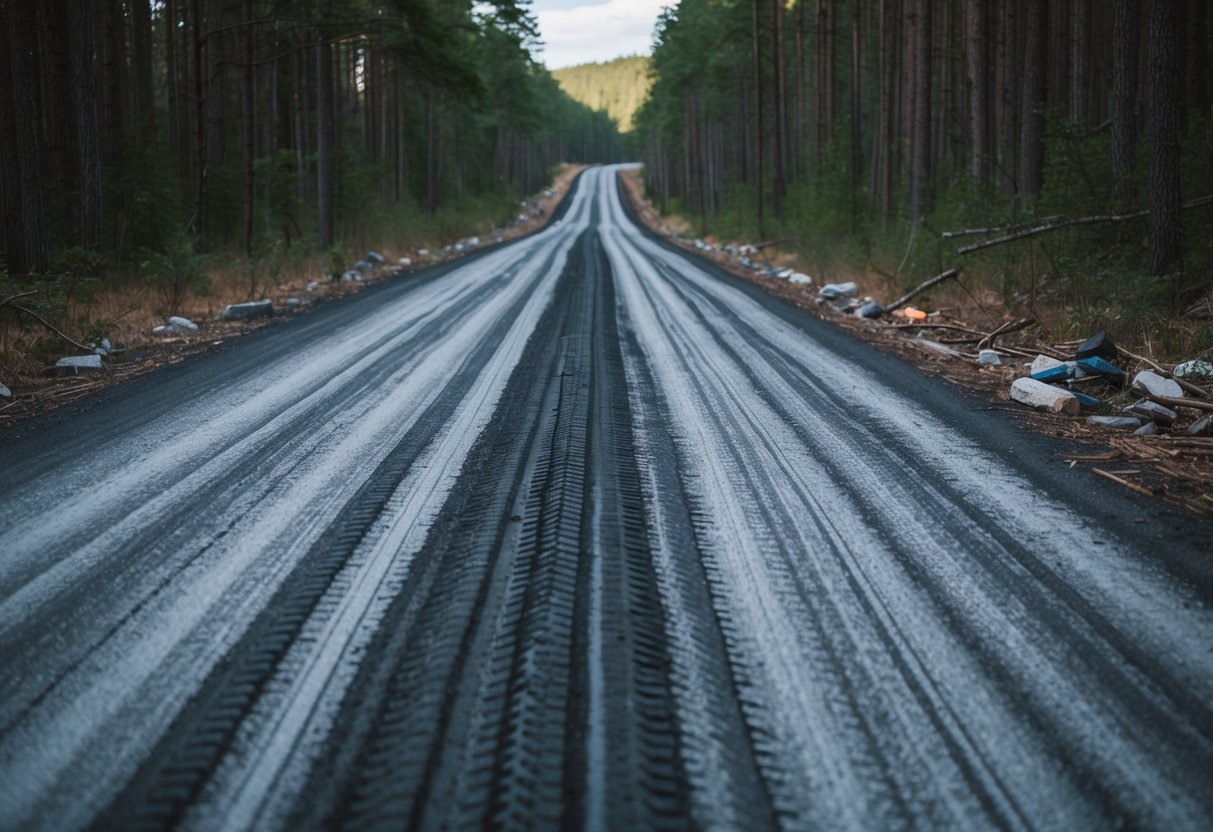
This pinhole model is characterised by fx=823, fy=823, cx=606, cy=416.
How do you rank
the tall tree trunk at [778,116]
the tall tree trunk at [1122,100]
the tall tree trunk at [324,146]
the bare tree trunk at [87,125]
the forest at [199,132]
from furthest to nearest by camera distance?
1. the tall tree trunk at [778,116]
2. the tall tree trunk at [324,146]
3. the bare tree trunk at [87,125]
4. the forest at [199,132]
5. the tall tree trunk at [1122,100]

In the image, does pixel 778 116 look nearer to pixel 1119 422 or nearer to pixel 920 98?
pixel 920 98

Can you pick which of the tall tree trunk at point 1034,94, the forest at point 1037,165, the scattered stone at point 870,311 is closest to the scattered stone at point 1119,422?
the forest at point 1037,165

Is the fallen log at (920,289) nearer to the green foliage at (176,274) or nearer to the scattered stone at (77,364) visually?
the scattered stone at (77,364)

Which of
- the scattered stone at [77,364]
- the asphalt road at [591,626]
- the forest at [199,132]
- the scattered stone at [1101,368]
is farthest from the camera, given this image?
the forest at [199,132]

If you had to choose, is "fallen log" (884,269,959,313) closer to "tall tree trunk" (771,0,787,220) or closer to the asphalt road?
the asphalt road

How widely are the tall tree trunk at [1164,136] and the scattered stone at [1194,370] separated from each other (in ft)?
9.50

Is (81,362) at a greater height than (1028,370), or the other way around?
(81,362)

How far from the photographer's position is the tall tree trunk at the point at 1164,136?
27.5ft

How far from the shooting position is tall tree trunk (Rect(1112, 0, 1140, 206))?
9.76 m

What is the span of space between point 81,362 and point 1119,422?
8.84m

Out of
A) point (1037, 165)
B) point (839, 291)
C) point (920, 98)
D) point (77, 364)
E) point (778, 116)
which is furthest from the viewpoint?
point (778, 116)

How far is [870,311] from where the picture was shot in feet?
Result: 38.4

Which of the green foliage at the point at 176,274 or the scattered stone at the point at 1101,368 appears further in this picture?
the green foliage at the point at 176,274

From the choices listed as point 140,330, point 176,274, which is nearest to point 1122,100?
point 140,330
